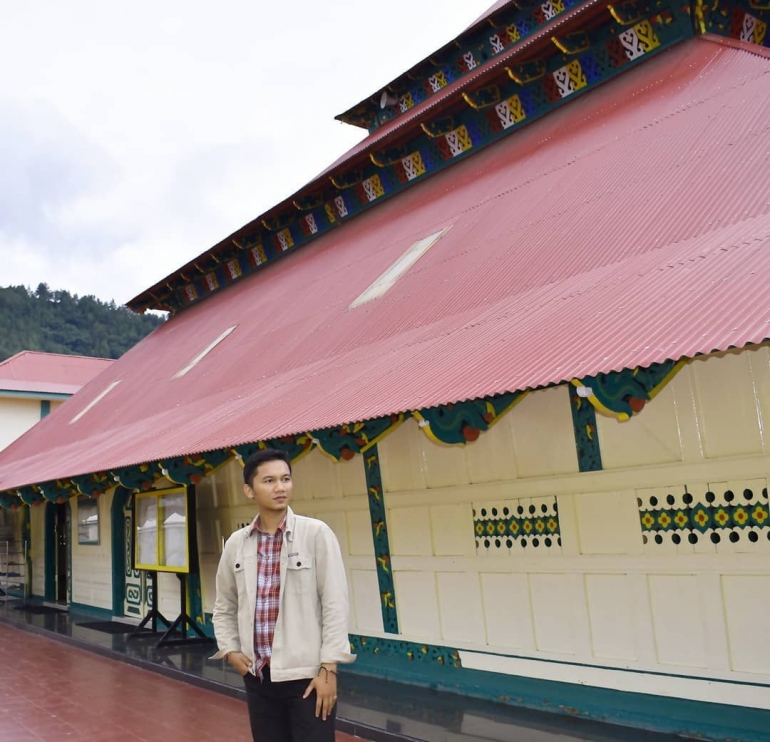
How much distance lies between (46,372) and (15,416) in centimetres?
194

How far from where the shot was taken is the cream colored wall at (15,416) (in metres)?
21.5

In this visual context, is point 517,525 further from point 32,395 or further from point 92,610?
point 32,395

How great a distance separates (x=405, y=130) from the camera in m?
10.4

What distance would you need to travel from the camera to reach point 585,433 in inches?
204

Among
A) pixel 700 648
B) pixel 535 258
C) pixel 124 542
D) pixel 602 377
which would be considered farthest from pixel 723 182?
pixel 124 542

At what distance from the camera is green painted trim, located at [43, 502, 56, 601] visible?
1492 centimetres

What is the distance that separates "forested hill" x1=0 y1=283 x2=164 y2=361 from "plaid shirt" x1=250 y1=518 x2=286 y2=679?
171 feet

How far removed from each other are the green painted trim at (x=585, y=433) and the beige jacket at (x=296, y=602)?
262 centimetres

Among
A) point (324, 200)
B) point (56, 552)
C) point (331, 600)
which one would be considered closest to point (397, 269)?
point (324, 200)

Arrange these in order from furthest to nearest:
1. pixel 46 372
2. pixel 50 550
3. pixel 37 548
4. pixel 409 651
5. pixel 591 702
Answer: pixel 46 372, pixel 37 548, pixel 50 550, pixel 409 651, pixel 591 702

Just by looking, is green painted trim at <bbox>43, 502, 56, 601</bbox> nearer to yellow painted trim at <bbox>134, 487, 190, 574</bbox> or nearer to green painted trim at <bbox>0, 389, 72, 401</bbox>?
yellow painted trim at <bbox>134, 487, 190, 574</bbox>

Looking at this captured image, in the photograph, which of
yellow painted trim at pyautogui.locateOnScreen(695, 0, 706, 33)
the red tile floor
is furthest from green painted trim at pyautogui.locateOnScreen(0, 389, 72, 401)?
yellow painted trim at pyautogui.locateOnScreen(695, 0, 706, 33)

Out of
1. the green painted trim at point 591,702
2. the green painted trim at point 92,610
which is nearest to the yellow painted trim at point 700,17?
the green painted trim at point 591,702

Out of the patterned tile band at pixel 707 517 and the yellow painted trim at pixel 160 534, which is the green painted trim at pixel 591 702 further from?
the yellow painted trim at pixel 160 534
